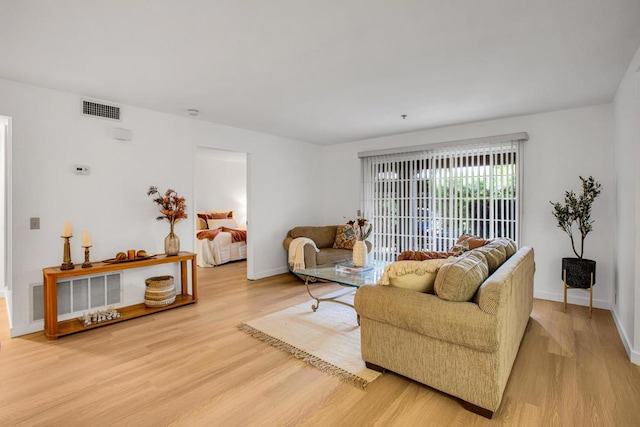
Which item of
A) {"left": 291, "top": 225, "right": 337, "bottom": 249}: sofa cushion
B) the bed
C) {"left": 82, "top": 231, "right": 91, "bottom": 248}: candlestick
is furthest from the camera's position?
the bed

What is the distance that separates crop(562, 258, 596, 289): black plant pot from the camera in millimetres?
3521

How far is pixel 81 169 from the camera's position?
347 cm

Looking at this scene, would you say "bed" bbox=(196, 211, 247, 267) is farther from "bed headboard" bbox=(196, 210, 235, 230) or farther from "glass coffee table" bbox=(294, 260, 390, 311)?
"glass coffee table" bbox=(294, 260, 390, 311)

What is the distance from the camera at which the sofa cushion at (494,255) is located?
8.23ft

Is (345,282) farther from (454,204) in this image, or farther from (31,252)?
(31,252)

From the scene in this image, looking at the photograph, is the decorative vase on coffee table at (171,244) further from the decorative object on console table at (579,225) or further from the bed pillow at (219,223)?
the decorative object on console table at (579,225)

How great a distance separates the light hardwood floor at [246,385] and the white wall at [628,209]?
23cm

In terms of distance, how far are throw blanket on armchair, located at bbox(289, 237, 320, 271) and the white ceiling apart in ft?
6.83

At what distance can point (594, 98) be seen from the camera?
11.8 feet

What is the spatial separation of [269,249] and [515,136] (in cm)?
405

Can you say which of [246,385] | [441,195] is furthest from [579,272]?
[246,385]

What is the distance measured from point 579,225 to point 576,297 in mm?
912

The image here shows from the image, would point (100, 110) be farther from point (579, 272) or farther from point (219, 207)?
point (579, 272)

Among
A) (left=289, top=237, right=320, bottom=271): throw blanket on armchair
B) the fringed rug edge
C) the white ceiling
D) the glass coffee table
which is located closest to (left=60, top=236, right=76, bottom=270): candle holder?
the white ceiling
